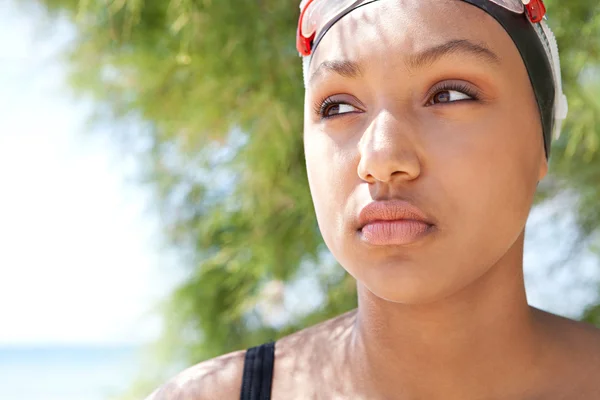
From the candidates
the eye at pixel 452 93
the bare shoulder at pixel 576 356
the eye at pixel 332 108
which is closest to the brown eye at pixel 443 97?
the eye at pixel 452 93

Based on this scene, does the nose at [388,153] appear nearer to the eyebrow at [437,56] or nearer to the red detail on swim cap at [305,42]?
the eyebrow at [437,56]

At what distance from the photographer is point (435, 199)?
1172 millimetres

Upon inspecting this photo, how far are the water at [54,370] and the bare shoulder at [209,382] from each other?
11.6m

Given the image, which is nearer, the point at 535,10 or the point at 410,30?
the point at 410,30

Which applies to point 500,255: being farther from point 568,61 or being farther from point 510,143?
point 568,61

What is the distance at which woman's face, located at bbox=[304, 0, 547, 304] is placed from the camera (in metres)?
1.17

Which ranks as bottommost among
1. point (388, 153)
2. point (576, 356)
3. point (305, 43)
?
point (576, 356)

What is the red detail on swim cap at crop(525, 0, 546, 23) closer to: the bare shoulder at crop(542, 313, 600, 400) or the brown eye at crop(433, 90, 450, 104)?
the brown eye at crop(433, 90, 450, 104)

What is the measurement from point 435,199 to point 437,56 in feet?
0.74

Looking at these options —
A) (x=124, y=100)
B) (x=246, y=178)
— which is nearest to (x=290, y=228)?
(x=246, y=178)

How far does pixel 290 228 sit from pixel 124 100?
29.3 inches

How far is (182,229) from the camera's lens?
9.12 ft

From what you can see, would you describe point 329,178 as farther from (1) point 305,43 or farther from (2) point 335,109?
(1) point 305,43

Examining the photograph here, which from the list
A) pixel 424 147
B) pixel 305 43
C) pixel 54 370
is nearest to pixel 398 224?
pixel 424 147
